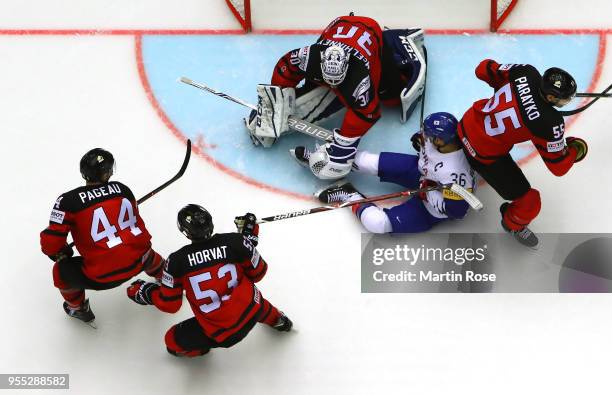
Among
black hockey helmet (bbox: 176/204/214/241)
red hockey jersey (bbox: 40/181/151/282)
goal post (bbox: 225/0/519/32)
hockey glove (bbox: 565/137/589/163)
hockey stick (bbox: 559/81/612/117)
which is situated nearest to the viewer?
black hockey helmet (bbox: 176/204/214/241)

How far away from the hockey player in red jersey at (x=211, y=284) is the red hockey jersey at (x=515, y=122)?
1320 millimetres

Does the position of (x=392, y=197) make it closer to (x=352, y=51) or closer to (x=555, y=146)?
(x=352, y=51)

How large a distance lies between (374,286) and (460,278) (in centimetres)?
49

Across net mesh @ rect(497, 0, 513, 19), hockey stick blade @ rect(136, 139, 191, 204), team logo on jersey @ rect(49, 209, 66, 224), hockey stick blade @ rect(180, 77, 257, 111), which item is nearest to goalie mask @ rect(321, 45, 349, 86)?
hockey stick blade @ rect(180, 77, 257, 111)

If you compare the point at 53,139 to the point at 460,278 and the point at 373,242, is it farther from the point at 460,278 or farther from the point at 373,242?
the point at 460,278

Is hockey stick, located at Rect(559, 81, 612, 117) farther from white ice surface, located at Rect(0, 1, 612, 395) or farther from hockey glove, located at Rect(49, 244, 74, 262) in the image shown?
hockey glove, located at Rect(49, 244, 74, 262)

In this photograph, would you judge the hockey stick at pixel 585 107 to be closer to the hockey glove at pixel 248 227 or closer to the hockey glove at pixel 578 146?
the hockey glove at pixel 578 146

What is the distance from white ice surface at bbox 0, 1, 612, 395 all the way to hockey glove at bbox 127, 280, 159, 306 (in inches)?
9.3

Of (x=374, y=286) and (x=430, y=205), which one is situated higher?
(x=430, y=205)

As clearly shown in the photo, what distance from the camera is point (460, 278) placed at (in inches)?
200

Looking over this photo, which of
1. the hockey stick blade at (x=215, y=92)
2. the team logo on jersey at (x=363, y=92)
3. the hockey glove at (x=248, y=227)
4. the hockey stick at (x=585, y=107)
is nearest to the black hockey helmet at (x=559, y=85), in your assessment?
the hockey stick at (x=585, y=107)

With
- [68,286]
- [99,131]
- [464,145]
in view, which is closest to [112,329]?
[68,286]

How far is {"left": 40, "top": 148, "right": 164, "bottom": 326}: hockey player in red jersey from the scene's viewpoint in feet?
14.5

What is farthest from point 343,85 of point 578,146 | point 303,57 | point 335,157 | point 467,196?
point 578,146
